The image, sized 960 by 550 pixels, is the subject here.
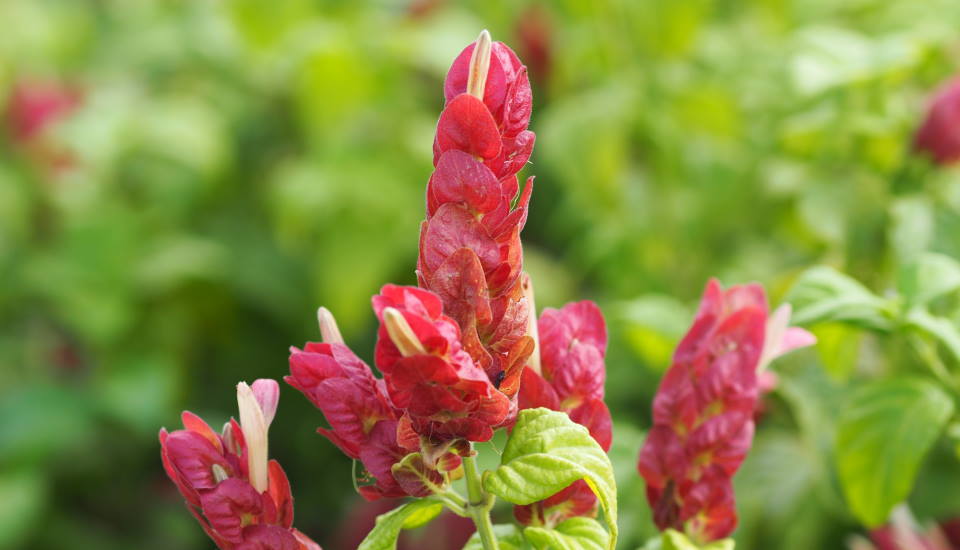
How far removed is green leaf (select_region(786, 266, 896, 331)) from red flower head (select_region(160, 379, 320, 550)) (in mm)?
372

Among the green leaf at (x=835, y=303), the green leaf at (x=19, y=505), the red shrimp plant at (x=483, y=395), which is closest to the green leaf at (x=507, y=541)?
the red shrimp plant at (x=483, y=395)

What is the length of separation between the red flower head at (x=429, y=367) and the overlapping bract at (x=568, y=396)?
0.28ft

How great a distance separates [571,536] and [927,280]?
35cm

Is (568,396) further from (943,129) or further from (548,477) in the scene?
(943,129)

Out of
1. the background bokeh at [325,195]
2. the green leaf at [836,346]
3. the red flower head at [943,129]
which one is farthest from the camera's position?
the background bokeh at [325,195]

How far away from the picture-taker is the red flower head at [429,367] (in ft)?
1.48

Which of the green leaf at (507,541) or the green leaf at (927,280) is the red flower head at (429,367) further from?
the green leaf at (927,280)

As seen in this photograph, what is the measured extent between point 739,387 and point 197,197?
5.26 ft

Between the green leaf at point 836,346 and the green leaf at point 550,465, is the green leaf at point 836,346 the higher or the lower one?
the lower one

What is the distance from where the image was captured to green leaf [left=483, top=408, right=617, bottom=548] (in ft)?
1.62

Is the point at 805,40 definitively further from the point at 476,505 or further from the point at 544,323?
the point at 476,505

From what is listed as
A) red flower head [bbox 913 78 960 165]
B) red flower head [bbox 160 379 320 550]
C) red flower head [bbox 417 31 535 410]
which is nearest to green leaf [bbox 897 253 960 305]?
red flower head [bbox 913 78 960 165]

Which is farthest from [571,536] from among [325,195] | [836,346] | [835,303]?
[325,195]

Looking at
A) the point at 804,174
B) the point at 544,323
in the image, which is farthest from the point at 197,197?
the point at 544,323
